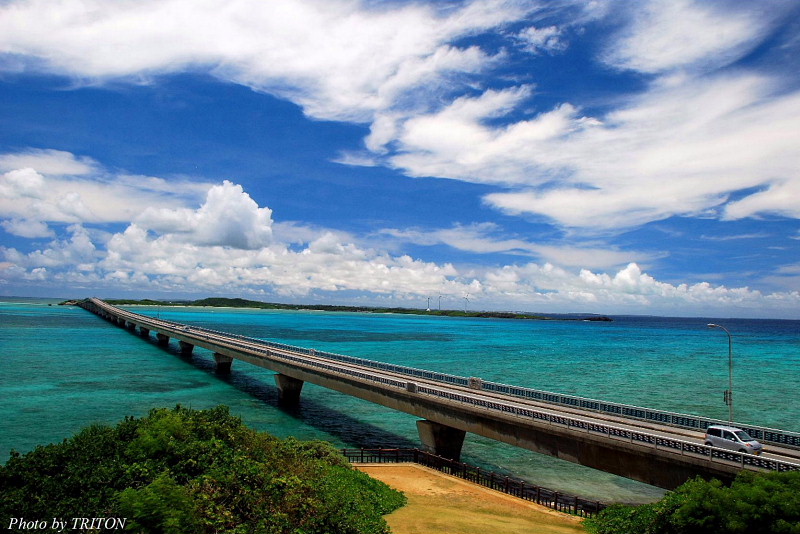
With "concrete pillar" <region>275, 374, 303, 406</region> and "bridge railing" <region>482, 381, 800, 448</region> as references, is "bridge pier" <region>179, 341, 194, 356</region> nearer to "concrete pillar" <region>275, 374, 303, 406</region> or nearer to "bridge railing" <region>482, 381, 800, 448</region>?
"concrete pillar" <region>275, 374, 303, 406</region>

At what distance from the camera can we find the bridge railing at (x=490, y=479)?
2773 cm

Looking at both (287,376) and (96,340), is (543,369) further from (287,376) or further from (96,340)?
(96,340)

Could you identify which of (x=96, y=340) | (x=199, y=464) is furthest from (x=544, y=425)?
(x=96, y=340)

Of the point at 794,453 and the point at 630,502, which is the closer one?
the point at 794,453

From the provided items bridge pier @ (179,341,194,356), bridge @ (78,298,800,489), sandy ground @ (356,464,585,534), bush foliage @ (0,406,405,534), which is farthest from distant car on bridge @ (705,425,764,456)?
bridge pier @ (179,341,194,356)

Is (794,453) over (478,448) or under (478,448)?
over

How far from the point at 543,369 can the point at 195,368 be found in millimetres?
66025

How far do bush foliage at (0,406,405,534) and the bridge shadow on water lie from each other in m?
19.5

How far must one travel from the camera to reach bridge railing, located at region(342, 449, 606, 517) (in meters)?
27.7

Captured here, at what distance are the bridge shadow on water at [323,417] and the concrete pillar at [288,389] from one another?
85 centimetres

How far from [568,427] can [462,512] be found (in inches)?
359

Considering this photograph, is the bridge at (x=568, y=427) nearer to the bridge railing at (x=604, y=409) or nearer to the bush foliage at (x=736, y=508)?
the bridge railing at (x=604, y=409)

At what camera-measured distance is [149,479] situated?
18.0m

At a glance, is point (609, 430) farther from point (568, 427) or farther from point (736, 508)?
point (736, 508)
